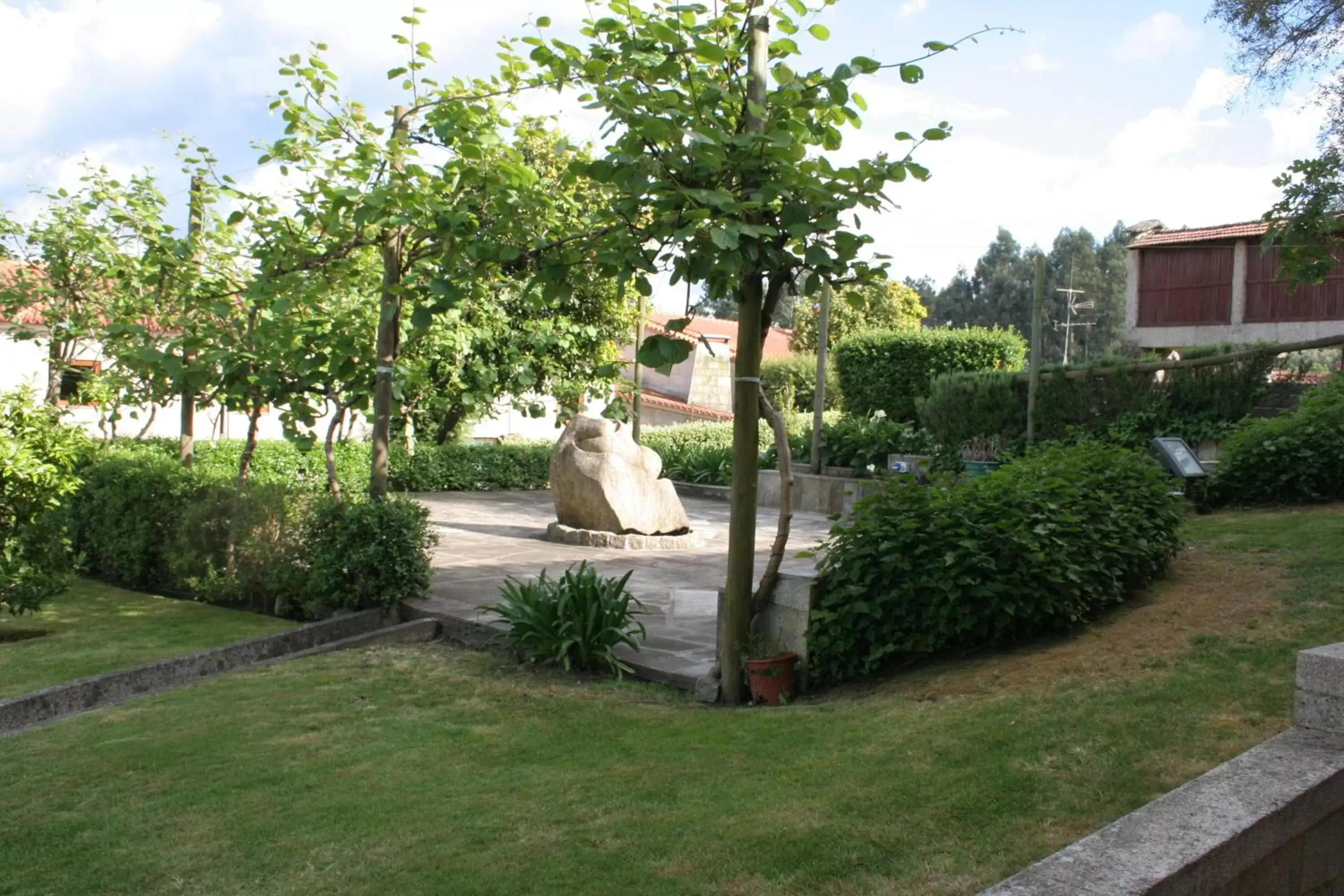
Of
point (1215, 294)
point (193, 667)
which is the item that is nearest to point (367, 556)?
point (193, 667)

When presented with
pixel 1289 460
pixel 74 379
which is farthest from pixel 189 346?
pixel 74 379

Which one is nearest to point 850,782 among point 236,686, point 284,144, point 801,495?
point 236,686

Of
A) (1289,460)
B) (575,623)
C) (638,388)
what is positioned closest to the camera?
(575,623)

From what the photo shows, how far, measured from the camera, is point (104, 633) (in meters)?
9.38

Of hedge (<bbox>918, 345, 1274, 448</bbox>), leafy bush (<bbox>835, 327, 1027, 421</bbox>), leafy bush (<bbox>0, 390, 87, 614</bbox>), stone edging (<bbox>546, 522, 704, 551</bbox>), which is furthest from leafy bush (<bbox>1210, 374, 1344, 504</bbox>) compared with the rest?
leafy bush (<bbox>835, 327, 1027, 421</bbox>)

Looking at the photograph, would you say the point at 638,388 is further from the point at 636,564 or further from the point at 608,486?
the point at 636,564

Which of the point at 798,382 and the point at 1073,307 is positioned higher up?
the point at 1073,307

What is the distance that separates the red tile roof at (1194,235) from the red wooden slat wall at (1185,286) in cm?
23

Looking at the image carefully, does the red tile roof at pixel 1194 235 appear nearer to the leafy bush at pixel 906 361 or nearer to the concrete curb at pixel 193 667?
the leafy bush at pixel 906 361

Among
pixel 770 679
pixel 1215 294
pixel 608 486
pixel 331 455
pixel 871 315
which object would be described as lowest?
pixel 770 679

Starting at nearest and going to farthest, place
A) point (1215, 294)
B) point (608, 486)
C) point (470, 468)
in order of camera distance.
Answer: point (608, 486) < point (470, 468) < point (1215, 294)

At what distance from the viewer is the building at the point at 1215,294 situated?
1030 inches

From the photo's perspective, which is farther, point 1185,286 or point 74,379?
point 1185,286

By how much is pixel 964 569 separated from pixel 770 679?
1.20 m
